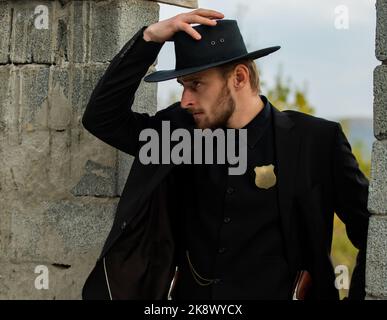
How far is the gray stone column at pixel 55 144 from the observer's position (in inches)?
183

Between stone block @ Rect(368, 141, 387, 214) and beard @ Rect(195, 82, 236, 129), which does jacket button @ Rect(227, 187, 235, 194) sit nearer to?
beard @ Rect(195, 82, 236, 129)

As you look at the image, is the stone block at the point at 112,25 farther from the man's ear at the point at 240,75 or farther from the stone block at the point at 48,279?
the stone block at the point at 48,279

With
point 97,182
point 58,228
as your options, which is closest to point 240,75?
point 97,182

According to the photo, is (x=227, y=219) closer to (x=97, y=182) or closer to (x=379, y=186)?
(x=379, y=186)

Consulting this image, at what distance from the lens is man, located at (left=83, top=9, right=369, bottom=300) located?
12.4 ft

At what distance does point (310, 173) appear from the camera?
12.5ft

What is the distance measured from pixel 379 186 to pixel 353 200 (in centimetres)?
27

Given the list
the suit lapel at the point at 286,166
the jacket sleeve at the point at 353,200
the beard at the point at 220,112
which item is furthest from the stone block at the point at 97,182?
the jacket sleeve at the point at 353,200

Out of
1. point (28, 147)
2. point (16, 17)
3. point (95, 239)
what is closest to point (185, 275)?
point (95, 239)

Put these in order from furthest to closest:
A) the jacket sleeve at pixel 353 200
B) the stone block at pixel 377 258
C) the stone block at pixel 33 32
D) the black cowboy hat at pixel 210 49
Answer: the stone block at pixel 33 32 → the black cowboy hat at pixel 210 49 → the jacket sleeve at pixel 353 200 → the stone block at pixel 377 258

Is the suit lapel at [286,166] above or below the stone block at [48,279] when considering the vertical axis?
above

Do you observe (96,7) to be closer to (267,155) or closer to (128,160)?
(128,160)

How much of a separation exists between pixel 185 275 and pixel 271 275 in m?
0.40
